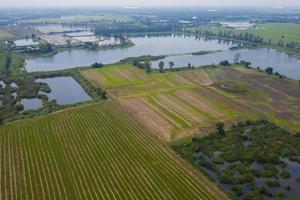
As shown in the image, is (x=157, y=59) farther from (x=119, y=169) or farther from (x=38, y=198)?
(x=38, y=198)

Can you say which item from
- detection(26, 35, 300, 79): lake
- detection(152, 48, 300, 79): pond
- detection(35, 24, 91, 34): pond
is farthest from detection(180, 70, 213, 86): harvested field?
detection(35, 24, 91, 34): pond

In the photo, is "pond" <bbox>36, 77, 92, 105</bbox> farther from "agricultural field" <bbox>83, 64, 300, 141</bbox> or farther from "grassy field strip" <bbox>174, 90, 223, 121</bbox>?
"grassy field strip" <bbox>174, 90, 223, 121</bbox>

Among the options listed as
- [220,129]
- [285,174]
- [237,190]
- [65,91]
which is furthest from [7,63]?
[285,174]

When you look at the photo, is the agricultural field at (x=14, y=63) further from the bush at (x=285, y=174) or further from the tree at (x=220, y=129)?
the bush at (x=285, y=174)

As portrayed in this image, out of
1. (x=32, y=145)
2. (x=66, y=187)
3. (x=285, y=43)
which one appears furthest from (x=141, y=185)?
(x=285, y=43)

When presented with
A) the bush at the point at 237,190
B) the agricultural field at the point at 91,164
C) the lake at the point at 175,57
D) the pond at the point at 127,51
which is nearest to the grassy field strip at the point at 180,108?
the agricultural field at the point at 91,164
